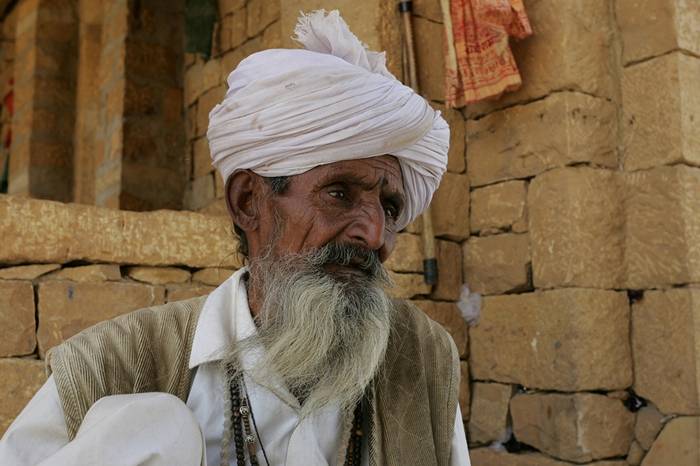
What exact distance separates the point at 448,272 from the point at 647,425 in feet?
3.79

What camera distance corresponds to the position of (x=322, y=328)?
59.5 inches

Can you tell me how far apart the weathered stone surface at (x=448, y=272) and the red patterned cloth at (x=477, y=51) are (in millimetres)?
728

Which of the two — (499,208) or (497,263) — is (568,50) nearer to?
(499,208)

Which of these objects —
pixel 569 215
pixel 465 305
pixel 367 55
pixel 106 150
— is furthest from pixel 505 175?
pixel 106 150

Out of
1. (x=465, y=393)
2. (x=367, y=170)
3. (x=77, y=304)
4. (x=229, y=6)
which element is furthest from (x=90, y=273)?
(x=229, y=6)

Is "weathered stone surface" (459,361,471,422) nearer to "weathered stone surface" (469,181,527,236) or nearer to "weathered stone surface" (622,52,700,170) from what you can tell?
"weathered stone surface" (469,181,527,236)

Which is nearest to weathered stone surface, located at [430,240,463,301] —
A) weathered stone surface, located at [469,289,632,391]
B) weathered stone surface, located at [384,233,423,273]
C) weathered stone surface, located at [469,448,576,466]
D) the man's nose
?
weathered stone surface, located at [384,233,423,273]

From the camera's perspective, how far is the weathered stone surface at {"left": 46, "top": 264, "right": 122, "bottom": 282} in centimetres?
270

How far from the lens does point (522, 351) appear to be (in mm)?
3303

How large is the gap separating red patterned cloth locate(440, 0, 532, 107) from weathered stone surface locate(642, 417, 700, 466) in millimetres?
1688

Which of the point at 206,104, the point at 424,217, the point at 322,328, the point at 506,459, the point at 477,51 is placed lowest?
the point at 506,459

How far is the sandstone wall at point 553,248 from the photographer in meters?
2.84

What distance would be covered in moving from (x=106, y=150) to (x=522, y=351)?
3.56m

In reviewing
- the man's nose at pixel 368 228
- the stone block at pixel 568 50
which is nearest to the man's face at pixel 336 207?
the man's nose at pixel 368 228
